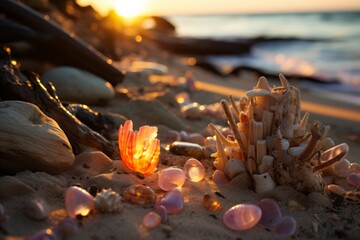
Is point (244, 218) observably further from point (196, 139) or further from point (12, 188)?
point (196, 139)

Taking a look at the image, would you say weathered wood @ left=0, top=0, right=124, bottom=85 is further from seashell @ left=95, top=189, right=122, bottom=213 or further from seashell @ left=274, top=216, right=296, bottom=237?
seashell @ left=274, top=216, right=296, bottom=237

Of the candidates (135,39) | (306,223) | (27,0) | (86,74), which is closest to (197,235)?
(306,223)

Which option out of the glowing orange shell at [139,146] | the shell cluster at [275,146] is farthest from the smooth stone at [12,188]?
the shell cluster at [275,146]

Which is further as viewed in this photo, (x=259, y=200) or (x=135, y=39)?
(x=135, y=39)

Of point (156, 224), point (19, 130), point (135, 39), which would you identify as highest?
point (135, 39)

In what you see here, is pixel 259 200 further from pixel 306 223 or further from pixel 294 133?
pixel 294 133

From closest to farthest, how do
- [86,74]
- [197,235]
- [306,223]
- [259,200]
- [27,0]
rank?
1. [197,235]
2. [306,223]
3. [259,200]
4. [86,74]
5. [27,0]
